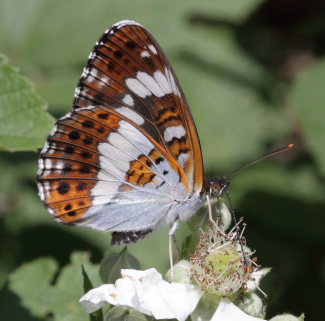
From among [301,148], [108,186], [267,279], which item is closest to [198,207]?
[108,186]

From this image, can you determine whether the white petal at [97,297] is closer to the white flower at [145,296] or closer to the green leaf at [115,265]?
the white flower at [145,296]

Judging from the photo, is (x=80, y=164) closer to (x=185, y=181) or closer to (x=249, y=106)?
(x=185, y=181)

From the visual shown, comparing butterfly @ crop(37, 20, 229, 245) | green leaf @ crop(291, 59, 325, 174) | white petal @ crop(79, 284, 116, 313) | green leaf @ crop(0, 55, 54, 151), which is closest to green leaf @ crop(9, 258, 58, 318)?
butterfly @ crop(37, 20, 229, 245)

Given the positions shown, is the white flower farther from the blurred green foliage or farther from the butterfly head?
the blurred green foliage

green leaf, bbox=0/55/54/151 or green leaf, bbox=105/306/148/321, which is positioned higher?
green leaf, bbox=0/55/54/151

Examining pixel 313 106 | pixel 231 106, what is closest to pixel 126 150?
pixel 313 106

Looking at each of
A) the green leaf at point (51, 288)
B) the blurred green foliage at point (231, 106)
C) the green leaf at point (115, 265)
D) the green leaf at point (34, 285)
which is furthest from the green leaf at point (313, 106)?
the green leaf at point (115, 265)
